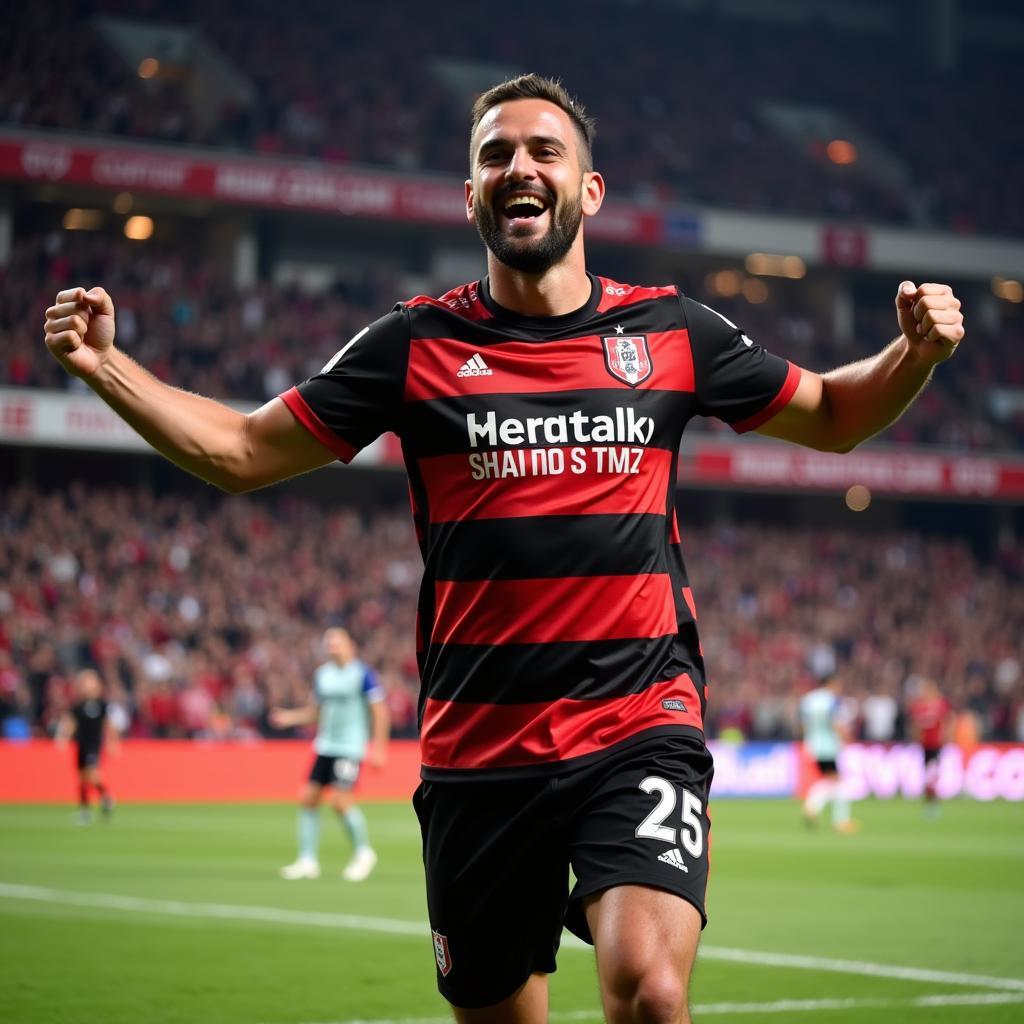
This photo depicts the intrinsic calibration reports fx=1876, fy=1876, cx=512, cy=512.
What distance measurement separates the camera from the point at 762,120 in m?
52.0

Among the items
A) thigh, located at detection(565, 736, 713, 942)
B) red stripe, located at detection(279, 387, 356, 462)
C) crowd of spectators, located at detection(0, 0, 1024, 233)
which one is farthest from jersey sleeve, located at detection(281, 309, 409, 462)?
crowd of spectators, located at detection(0, 0, 1024, 233)

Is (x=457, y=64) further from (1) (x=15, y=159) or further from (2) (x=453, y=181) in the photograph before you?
(1) (x=15, y=159)

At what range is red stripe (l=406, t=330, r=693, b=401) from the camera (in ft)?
15.5

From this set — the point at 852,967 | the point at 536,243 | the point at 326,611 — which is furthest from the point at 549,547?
the point at 326,611

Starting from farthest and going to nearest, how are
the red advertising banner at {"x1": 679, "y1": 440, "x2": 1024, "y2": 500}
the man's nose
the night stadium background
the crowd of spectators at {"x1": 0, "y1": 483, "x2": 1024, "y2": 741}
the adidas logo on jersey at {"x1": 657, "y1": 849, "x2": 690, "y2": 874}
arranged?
the red advertising banner at {"x1": 679, "y1": 440, "x2": 1024, "y2": 500} < the crowd of spectators at {"x1": 0, "y1": 483, "x2": 1024, "y2": 741} < the night stadium background < the man's nose < the adidas logo on jersey at {"x1": 657, "y1": 849, "x2": 690, "y2": 874}

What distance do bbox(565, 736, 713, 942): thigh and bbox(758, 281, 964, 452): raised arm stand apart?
948 mm

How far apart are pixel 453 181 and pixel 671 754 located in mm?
40171

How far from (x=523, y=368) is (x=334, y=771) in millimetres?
12156

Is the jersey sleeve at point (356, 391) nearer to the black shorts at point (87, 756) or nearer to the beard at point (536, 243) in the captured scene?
the beard at point (536, 243)

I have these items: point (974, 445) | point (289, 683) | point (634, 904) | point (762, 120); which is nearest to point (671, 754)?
point (634, 904)

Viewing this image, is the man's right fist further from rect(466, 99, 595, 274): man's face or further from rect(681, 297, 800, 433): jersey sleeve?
rect(681, 297, 800, 433): jersey sleeve

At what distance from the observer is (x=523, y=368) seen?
4.74 meters

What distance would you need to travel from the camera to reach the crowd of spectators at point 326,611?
103ft

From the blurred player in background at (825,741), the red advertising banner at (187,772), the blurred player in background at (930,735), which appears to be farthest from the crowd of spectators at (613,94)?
the blurred player in background at (825,741)
